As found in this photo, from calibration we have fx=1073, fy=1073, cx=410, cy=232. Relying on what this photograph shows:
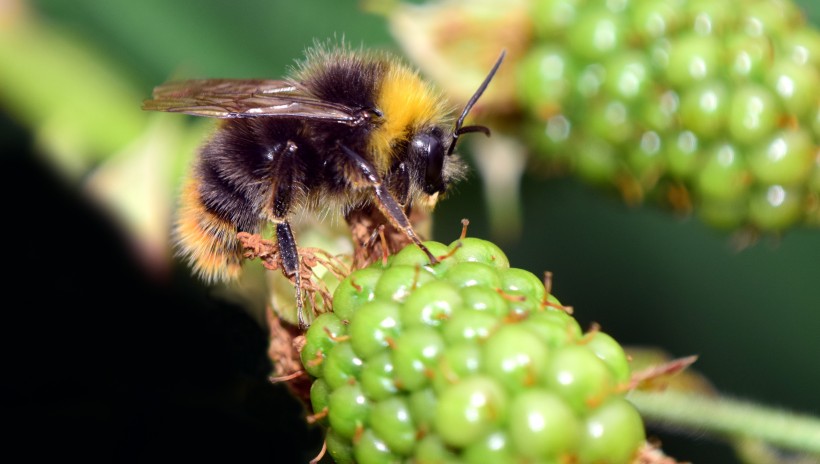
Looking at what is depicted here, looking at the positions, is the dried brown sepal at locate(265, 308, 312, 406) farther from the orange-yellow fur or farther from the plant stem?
the plant stem

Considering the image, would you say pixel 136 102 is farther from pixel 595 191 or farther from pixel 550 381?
pixel 550 381

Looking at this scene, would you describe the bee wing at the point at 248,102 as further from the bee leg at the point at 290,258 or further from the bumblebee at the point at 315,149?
the bee leg at the point at 290,258

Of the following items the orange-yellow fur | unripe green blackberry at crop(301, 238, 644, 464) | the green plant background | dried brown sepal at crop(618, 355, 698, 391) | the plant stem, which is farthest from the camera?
the green plant background

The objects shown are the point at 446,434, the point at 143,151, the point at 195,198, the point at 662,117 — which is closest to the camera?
the point at 446,434

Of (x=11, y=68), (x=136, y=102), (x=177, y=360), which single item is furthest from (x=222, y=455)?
(x=11, y=68)

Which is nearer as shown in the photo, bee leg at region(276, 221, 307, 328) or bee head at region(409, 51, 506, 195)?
bee leg at region(276, 221, 307, 328)

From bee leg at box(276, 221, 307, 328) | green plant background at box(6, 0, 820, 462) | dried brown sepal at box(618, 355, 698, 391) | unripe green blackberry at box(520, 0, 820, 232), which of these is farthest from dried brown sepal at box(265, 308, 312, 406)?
green plant background at box(6, 0, 820, 462)

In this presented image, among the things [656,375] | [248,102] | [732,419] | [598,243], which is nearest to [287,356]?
[248,102]
